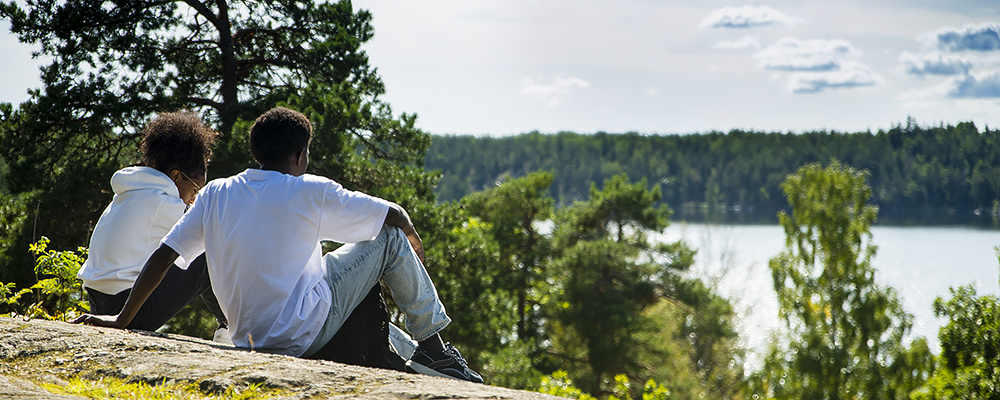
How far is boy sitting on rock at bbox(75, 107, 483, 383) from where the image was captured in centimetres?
239

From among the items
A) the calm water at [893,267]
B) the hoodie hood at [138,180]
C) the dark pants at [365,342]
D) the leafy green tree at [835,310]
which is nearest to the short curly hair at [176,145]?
the hoodie hood at [138,180]

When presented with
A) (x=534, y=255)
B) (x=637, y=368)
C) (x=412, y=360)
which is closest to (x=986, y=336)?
(x=637, y=368)

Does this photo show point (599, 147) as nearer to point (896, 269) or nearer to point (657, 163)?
point (657, 163)

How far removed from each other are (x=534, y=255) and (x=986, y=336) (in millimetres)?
11182

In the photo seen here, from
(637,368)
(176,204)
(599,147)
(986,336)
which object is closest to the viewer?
(176,204)

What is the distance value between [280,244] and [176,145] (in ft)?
3.74

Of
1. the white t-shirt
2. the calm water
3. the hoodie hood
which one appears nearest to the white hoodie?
the hoodie hood

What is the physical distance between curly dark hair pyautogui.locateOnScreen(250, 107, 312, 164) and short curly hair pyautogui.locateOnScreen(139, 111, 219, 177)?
0.85m

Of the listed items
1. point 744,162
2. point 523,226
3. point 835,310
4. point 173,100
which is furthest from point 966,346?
point 744,162

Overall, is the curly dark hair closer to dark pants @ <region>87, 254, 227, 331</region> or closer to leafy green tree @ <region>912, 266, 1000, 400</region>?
dark pants @ <region>87, 254, 227, 331</region>

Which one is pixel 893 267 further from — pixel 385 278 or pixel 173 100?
pixel 385 278

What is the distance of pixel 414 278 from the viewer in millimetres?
2688

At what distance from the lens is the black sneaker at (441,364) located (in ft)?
8.83

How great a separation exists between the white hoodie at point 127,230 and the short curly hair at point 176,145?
18cm
